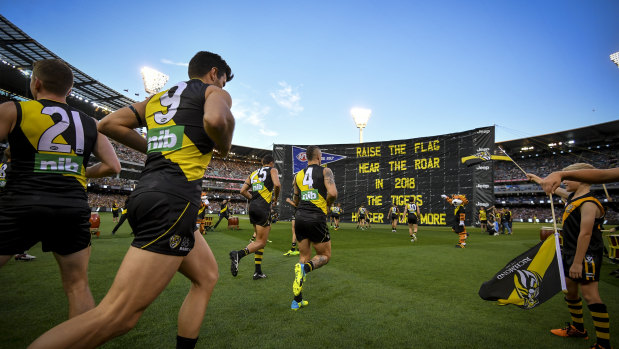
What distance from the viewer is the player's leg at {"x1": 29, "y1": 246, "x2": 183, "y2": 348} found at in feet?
4.02

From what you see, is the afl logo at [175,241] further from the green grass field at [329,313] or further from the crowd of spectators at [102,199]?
the crowd of spectators at [102,199]

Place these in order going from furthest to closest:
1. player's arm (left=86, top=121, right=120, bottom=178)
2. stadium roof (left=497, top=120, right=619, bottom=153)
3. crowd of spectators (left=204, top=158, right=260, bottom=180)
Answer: crowd of spectators (left=204, top=158, right=260, bottom=180) → stadium roof (left=497, top=120, right=619, bottom=153) → player's arm (left=86, top=121, right=120, bottom=178)

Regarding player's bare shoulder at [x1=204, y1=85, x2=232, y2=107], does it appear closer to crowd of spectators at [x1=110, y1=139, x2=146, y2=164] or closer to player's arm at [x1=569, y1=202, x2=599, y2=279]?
player's arm at [x1=569, y1=202, x2=599, y2=279]

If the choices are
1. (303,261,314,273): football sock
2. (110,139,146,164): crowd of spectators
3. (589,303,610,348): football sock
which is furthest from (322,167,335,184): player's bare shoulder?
(110,139,146,164): crowd of spectators

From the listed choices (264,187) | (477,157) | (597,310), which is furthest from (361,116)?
(597,310)

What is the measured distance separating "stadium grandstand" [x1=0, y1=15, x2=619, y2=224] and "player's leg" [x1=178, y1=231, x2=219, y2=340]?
3324 cm

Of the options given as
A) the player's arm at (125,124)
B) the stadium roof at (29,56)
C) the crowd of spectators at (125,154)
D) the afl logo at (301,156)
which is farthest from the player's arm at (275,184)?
the crowd of spectators at (125,154)

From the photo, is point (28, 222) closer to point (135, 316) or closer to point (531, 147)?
point (135, 316)

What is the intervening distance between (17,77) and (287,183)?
107 ft

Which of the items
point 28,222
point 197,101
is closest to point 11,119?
point 28,222

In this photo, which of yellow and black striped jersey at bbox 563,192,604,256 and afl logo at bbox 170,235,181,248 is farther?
yellow and black striped jersey at bbox 563,192,604,256

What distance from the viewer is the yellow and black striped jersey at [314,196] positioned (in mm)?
4254

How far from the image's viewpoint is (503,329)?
10.5 feet

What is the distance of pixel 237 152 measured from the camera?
189ft
